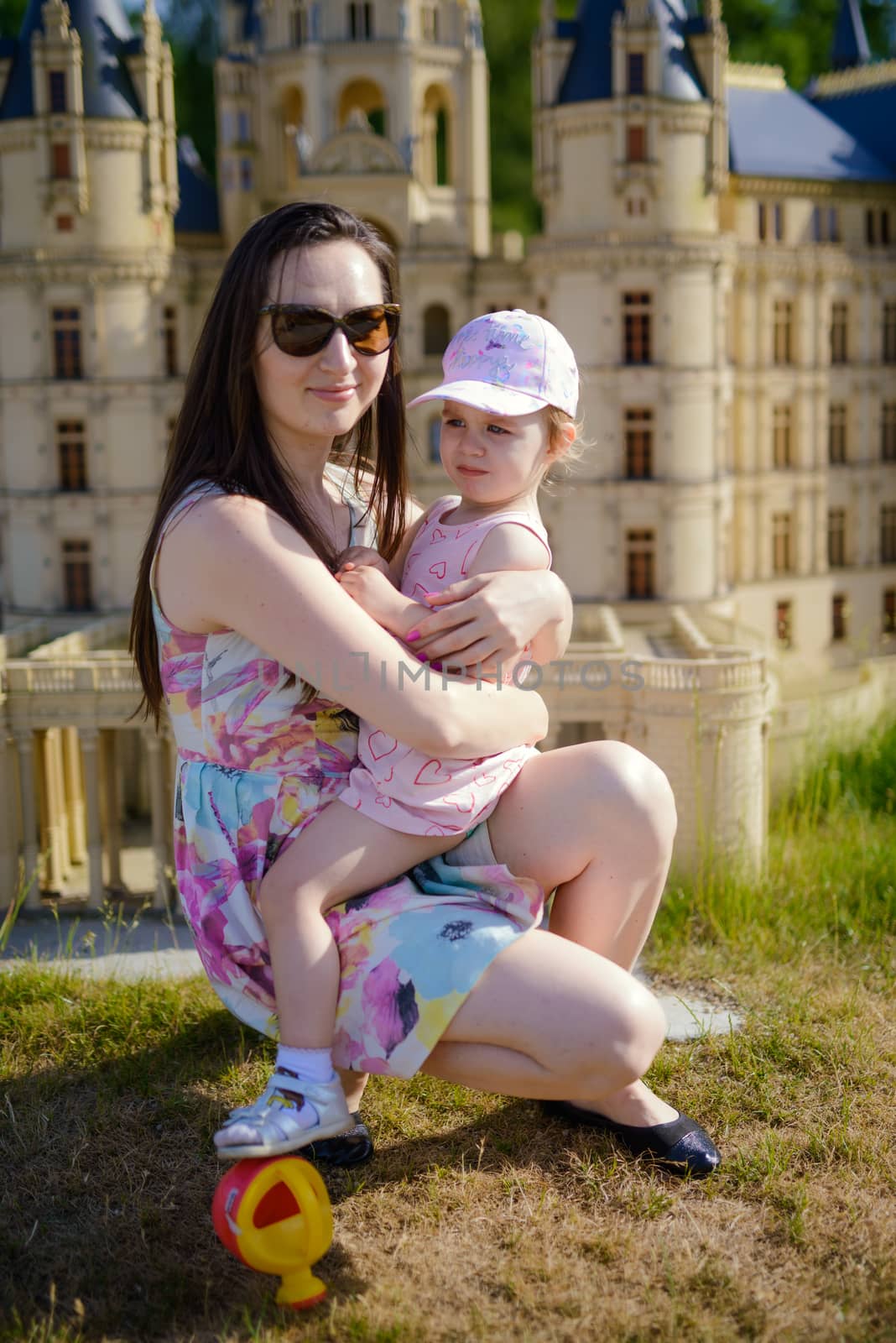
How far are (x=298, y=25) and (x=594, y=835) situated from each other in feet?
94.7

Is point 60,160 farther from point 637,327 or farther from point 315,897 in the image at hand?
point 315,897

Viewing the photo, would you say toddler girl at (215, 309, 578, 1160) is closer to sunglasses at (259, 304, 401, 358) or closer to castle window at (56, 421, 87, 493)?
sunglasses at (259, 304, 401, 358)

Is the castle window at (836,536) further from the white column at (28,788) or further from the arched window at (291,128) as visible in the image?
the white column at (28,788)

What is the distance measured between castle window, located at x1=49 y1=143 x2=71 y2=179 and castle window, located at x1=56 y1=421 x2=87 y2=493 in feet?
16.1

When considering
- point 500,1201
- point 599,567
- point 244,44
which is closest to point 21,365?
point 244,44

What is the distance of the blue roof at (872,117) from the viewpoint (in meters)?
35.1

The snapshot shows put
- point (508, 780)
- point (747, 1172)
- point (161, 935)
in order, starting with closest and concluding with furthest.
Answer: point (508, 780)
point (747, 1172)
point (161, 935)

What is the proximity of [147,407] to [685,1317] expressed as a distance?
27.6 metres

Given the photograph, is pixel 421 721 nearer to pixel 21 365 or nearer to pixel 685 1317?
pixel 685 1317

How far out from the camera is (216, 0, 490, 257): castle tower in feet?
94.2

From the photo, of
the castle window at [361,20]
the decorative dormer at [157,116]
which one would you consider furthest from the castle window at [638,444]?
the decorative dormer at [157,116]

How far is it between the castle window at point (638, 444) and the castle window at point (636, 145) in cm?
483

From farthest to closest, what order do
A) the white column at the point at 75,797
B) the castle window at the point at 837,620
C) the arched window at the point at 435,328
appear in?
1. the castle window at the point at 837,620
2. the arched window at the point at 435,328
3. the white column at the point at 75,797

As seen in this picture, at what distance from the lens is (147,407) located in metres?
29.6
